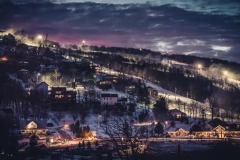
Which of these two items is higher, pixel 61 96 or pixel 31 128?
pixel 61 96

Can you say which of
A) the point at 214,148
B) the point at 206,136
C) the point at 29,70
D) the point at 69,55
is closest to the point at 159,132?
the point at 206,136

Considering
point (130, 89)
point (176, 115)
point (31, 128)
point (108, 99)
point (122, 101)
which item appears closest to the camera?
point (31, 128)

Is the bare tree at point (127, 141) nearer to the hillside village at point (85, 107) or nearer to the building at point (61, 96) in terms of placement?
the hillside village at point (85, 107)

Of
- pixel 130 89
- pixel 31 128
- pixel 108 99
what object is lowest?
pixel 31 128

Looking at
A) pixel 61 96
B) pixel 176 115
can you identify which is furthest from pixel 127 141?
pixel 61 96

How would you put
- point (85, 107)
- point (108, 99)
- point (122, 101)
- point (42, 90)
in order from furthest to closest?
1. point (122, 101)
2. point (42, 90)
3. point (108, 99)
4. point (85, 107)

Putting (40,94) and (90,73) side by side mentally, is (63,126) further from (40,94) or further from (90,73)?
(90,73)

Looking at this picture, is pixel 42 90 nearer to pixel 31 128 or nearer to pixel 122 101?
pixel 122 101

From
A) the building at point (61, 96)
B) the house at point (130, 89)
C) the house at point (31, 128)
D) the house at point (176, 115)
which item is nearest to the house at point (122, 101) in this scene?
the building at point (61, 96)

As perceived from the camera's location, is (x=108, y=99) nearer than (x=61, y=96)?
No
